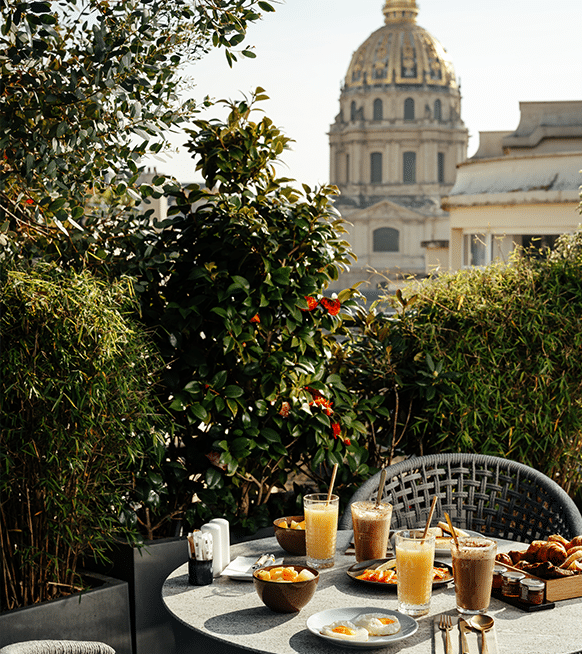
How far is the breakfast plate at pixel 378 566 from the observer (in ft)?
5.69

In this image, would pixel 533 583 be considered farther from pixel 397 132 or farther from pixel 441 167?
pixel 441 167

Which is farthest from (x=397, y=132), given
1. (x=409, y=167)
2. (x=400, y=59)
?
(x=400, y=59)

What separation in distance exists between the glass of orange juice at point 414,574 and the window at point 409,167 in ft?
200

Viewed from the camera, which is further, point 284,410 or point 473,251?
point 473,251

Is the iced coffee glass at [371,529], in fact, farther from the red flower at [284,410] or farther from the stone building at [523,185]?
the stone building at [523,185]

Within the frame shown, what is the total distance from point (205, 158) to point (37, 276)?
812 millimetres

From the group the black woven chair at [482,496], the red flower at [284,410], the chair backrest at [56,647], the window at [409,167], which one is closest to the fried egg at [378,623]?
the chair backrest at [56,647]

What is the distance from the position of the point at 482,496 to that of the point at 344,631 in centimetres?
114

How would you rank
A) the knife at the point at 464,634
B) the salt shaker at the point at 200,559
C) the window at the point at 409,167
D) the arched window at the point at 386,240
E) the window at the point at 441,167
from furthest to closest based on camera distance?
the window at the point at 441,167
the window at the point at 409,167
the arched window at the point at 386,240
the salt shaker at the point at 200,559
the knife at the point at 464,634

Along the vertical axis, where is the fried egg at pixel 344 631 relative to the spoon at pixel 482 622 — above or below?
below

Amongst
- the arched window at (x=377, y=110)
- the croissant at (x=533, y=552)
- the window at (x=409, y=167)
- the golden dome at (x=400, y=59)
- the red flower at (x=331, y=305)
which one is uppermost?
the golden dome at (x=400, y=59)

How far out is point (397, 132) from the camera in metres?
61.5

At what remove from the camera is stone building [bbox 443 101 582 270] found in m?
14.6

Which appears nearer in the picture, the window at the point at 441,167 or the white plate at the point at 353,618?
the white plate at the point at 353,618
